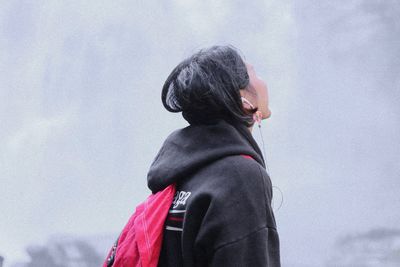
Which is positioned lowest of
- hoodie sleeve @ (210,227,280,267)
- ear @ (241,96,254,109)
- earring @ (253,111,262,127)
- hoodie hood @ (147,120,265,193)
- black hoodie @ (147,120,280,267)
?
hoodie sleeve @ (210,227,280,267)

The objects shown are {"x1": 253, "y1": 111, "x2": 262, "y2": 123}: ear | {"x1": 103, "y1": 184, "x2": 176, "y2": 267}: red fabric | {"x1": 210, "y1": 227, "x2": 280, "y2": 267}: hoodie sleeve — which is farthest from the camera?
{"x1": 253, "y1": 111, "x2": 262, "y2": 123}: ear

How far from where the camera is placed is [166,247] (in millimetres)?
1018

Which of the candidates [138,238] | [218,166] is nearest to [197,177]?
[218,166]

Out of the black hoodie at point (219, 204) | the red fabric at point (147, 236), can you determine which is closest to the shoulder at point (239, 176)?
the black hoodie at point (219, 204)

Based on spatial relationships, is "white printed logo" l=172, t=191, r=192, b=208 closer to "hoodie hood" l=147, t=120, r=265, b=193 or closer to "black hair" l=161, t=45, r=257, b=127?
"hoodie hood" l=147, t=120, r=265, b=193

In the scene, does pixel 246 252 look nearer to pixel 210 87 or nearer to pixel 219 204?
pixel 219 204

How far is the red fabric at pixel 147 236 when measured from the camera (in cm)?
100

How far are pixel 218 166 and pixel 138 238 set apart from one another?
0.19m

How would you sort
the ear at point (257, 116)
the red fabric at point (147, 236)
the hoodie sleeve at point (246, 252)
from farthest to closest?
the ear at point (257, 116) < the red fabric at point (147, 236) < the hoodie sleeve at point (246, 252)

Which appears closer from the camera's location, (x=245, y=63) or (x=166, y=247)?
(x=166, y=247)

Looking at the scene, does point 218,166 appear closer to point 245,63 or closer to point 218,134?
point 218,134

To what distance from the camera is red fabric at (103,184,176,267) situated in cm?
100

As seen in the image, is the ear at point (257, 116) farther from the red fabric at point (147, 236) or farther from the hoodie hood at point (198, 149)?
the red fabric at point (147, 236)

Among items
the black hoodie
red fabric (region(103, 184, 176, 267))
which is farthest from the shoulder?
red fabric (region(103, 184, 176, 267))
